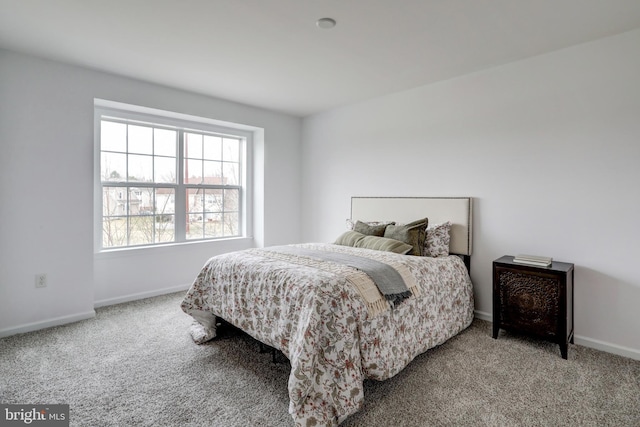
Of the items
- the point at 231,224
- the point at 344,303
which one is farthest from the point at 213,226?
the point at 344,303

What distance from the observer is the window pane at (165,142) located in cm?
406

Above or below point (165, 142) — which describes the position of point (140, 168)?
below

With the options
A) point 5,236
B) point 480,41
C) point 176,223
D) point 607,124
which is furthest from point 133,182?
point 607,124

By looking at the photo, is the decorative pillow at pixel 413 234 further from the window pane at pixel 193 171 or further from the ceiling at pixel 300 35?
the window pane at pixel 193 171

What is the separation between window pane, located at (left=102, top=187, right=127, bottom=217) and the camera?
370 centimetres

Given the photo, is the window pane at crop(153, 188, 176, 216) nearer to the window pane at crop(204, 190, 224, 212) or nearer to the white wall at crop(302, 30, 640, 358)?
the window pane at crop(204, 190, 224, 212)

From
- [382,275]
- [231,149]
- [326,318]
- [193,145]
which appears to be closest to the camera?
[326,318]

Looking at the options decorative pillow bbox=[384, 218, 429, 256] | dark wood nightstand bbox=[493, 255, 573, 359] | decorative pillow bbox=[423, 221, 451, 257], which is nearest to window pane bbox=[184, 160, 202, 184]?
decorative pillow bbox=[384, 218, 429, 256]

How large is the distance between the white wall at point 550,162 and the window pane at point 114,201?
10.1 feet

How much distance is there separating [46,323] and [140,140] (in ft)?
6.83

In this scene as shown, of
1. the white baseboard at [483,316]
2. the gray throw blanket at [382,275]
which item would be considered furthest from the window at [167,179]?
the white baseboard at [483,316]

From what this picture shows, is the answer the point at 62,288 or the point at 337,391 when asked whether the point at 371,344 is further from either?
the point at 62,288

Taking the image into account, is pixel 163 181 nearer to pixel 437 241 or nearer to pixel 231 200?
pixel 231 200

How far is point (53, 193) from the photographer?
3.04 metres
